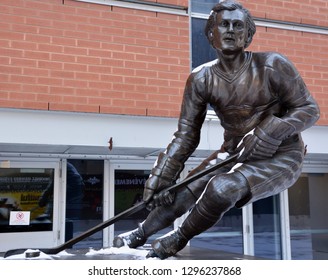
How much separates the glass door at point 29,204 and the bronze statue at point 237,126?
3.41 m

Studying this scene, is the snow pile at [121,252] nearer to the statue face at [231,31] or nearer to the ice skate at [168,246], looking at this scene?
the ice skate at [168,246]

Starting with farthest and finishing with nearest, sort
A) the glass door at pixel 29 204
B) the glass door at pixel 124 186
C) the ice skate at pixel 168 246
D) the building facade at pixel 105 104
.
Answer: the glass door at pixel 124 186
the glass door at pixel 29 204
the building facade at pixel 105 104
the ice skate at pixel 168 246

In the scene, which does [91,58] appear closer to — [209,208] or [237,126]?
[237,126]

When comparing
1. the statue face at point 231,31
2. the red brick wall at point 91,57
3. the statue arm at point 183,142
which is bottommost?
the statue arm at point 183,142

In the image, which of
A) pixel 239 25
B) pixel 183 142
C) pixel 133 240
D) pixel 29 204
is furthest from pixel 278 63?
pixel 29 204

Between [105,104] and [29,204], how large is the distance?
166 cm

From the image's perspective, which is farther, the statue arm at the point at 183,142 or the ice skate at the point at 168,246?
the statue arm at the point at 183,142

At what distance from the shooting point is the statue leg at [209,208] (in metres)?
2.25

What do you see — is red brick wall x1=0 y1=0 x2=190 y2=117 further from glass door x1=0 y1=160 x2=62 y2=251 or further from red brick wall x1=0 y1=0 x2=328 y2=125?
glass door x1=0 y1=160 x2=62 y2=251

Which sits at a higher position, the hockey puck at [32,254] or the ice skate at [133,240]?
the ice skate at [133,240]

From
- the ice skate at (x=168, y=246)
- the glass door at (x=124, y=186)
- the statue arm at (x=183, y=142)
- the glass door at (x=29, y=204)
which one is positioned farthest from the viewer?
the glass door at (x=124, y=186)

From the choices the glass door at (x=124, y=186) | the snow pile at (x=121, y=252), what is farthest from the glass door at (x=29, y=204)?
the snow pile at (x=121, y=252)

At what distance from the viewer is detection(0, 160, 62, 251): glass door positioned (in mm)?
5633

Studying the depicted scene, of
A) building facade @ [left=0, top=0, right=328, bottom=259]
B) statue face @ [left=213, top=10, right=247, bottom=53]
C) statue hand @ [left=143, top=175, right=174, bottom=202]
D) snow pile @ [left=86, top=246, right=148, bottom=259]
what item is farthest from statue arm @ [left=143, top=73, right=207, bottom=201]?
building facade @ [left=0, top=0, right=328, bottom=259]
